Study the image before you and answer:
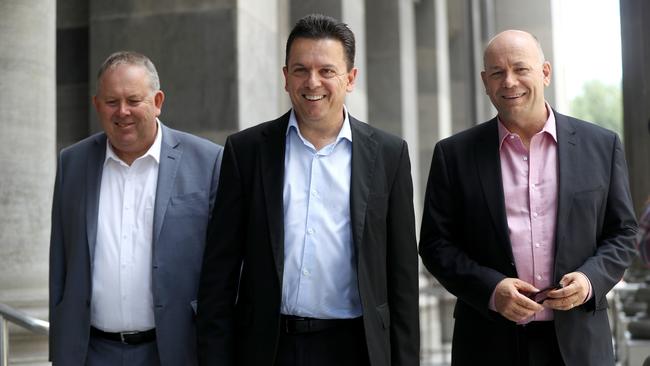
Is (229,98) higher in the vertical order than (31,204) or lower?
higher

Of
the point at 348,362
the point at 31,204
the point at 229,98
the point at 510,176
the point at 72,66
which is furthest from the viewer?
the point at 72,66

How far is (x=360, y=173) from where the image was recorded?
3.94 meters

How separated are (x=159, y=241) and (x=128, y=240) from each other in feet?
0.49

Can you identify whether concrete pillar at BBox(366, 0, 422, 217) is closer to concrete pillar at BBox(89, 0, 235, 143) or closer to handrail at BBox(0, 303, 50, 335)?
concrete pillar at BBox(89, 0, 235, 143)

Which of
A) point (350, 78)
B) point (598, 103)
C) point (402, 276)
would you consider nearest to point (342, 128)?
point (350, 78)

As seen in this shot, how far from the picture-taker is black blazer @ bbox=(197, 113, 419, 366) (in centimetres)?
383

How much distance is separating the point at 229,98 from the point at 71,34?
225cm

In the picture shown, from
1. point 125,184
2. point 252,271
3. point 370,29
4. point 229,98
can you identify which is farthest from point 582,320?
point 370,29

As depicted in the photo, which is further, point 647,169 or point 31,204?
point 647,169

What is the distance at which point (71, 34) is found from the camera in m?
9.80

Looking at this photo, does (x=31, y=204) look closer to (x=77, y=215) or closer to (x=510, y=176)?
(x=77, y=215)

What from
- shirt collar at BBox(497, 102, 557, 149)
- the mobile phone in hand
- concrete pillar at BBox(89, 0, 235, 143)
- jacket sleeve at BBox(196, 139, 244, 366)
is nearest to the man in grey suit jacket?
jacket sleeve at BBox(196, 139, 244, 366)

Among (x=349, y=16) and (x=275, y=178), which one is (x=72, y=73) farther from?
(x=275, y=178)

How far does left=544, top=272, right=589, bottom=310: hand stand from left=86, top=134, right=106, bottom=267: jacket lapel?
2034 mm
